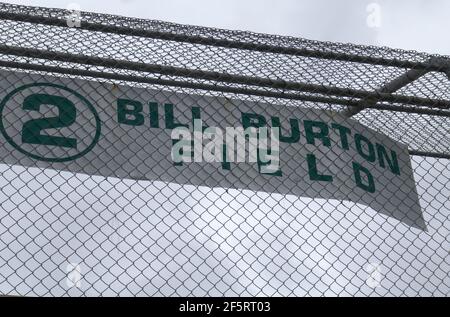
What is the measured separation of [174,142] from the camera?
150 inches

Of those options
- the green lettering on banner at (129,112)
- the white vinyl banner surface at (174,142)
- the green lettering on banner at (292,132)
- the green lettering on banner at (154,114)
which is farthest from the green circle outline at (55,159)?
the green lettering on banner at (292,132)

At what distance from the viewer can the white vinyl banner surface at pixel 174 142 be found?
3635 millimetres

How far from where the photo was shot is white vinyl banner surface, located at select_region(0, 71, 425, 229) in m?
3.63

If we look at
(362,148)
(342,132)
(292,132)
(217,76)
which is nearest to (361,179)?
(362,148)

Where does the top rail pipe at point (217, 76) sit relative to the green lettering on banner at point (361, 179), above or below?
above

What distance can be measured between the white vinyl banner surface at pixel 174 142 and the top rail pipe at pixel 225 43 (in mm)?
339

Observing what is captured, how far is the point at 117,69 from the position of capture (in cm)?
371

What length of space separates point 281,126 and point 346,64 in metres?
0.55

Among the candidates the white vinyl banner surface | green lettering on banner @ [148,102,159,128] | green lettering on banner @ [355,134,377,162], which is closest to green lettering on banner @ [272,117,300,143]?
the white vinyl banner surface

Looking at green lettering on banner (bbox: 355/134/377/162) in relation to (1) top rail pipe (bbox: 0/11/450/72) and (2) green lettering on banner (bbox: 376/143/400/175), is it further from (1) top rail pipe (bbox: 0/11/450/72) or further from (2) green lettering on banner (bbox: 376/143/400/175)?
(1) top rail pipe (bbox: 0/11/450/72)

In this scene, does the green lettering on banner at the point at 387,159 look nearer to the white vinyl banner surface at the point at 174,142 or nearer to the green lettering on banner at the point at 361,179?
the white vinyl banner surface at the point at 174,142
